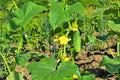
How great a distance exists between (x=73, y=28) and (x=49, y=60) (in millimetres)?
265

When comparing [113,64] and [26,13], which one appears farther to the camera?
[113,64]

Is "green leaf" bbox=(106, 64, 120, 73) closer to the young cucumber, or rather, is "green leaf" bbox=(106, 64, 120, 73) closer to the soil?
the young cucumber

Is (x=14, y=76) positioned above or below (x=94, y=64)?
above

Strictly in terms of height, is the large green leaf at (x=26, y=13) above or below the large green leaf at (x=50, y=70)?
above

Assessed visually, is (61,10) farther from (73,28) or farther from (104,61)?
(104,61)

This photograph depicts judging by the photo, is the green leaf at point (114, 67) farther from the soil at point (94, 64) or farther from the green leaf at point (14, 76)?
the soil at point (94, 64)

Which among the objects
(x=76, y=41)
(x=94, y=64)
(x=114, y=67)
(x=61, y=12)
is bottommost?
(x=94, y=64)

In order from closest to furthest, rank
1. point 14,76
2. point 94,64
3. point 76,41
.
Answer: point 14,76 → point 76,41 → point 94,64

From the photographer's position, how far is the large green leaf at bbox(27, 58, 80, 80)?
4.57ft

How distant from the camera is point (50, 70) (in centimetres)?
148

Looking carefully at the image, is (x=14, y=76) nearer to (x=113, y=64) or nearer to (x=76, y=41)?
(x=76, y=41)

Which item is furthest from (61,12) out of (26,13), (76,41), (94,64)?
(94,64)

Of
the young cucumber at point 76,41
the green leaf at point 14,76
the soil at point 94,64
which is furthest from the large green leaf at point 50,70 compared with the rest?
the soil at point 94,64

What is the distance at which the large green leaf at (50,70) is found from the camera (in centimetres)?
139
